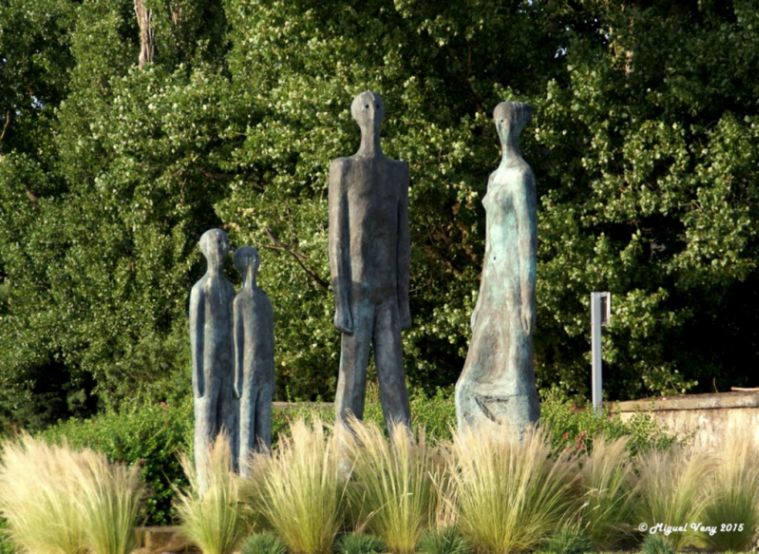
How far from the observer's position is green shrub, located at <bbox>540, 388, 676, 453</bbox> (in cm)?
1280

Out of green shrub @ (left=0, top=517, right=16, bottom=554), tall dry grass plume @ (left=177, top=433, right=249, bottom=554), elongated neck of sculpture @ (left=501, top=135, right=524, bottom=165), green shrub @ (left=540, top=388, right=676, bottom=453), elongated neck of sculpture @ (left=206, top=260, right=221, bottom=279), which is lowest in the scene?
green shrub @ (left=0, top=517, right=16, bottom=554)

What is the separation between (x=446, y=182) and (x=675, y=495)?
35.4 feet

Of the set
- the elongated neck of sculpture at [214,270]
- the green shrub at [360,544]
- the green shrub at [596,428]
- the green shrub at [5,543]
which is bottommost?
the green shrub at [5,543]

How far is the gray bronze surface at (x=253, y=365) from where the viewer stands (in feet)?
34.6

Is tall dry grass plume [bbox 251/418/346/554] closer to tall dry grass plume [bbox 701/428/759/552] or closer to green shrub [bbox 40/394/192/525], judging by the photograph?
tall dry grass plume [bbox 701/428/759/552]

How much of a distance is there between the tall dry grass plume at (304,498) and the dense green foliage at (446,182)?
33.4ft

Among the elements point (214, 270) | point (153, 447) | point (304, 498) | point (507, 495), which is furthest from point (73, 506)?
point (153, 447)

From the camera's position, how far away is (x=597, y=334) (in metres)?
16.5

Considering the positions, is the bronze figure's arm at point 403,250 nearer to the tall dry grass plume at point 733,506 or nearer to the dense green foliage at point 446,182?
the tall dry grass plume at point 733,506

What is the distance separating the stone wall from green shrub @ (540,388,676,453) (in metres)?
0.42

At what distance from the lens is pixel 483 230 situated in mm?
20906

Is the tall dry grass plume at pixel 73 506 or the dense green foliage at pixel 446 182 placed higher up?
the dense green foliage at pixel 446 182

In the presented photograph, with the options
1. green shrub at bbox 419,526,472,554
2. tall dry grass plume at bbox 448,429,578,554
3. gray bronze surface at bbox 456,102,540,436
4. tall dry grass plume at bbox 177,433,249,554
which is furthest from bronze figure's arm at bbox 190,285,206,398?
green shrub at bbox 419,526,472,554

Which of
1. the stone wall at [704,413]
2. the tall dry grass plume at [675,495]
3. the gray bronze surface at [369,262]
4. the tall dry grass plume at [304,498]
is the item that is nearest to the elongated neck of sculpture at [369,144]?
the gray bronze surface at [369,262]
